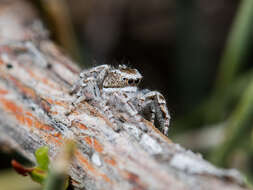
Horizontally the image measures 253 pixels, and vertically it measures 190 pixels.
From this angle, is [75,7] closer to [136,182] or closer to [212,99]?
[212,99]

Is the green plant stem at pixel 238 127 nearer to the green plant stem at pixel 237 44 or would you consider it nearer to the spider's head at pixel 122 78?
the green plant stem at pixel 237 44

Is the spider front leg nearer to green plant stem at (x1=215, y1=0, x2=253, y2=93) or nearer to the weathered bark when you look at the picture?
the weathered bark

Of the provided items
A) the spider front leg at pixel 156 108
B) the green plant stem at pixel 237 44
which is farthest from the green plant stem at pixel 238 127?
A: the spider front leg at pixel 156 108

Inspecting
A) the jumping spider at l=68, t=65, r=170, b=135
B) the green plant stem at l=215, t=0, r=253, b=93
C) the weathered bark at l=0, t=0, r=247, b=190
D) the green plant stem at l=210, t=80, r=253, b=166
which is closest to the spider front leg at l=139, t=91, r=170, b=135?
the jumping spider at l=68, t=65, r=170, b=135

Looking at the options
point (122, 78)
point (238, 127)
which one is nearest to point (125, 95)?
point (122, 78)

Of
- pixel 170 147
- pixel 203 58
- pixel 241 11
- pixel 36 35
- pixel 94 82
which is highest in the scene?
pixel 203 58

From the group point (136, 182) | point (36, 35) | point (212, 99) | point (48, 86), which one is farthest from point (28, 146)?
point (212, 99)
